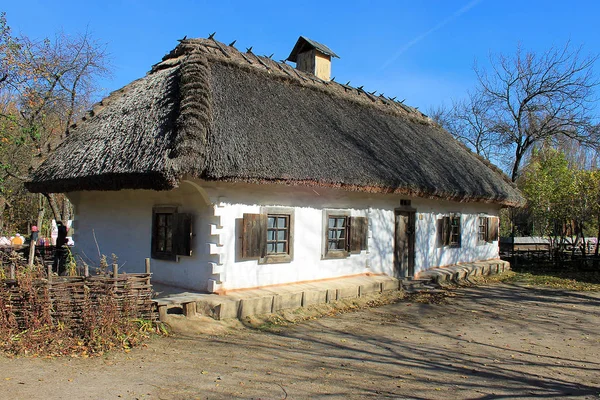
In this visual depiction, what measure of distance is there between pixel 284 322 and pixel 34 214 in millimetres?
25096

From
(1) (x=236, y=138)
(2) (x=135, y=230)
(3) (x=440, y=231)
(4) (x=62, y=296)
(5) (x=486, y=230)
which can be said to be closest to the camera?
A: (4) (x=62, y=296)

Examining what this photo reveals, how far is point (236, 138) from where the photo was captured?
8547 millimetres

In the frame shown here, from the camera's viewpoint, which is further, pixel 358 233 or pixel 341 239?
pixel 358 233

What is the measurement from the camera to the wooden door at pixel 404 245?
40.6 feet

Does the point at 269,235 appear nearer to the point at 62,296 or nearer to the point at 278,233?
the point at 278,233

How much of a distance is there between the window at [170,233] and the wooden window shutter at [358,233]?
12.6 feet

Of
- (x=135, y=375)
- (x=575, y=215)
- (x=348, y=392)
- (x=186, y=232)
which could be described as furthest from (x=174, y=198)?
(x=575, y=215)

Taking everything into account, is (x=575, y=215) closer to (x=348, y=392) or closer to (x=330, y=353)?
(x=330, y=353)

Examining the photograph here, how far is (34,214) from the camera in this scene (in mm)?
27797

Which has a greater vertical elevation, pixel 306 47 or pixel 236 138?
pixel 306 47

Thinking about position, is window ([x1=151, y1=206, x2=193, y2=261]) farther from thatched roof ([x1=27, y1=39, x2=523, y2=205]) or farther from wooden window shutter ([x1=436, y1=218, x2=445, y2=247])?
wooden window shutter ([x1=436, y1=218, x2=445, y2=247])

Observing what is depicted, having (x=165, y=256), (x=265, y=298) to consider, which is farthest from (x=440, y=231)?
(x=165, y=256)

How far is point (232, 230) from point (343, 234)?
316 centimetres

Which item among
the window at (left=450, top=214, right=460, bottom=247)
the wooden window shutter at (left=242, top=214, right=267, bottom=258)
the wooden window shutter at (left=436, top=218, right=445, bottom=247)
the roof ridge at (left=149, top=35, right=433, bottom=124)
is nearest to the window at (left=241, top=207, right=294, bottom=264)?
the wooden window shutter at (left=242, top=214, right=267, bottom=258)
